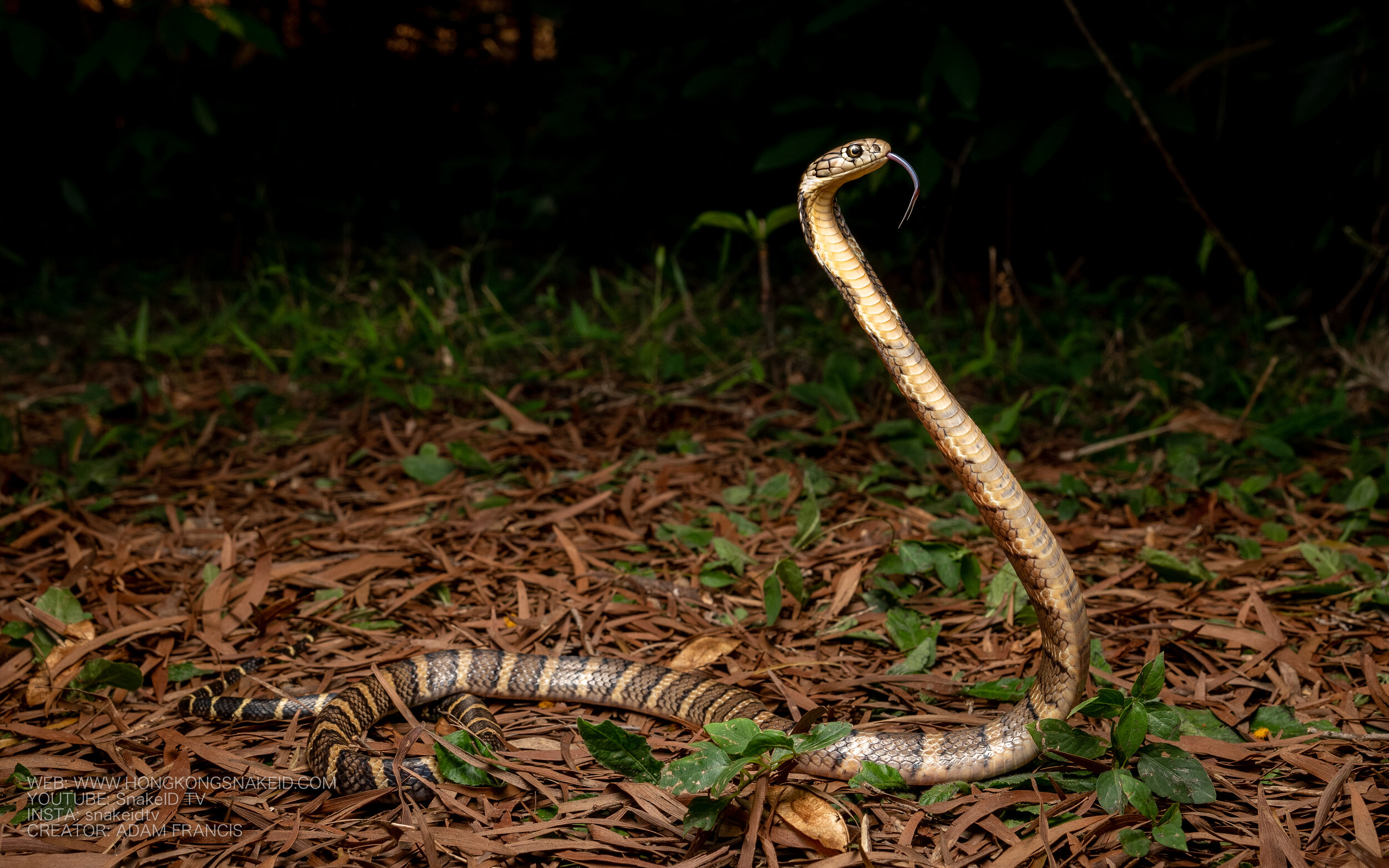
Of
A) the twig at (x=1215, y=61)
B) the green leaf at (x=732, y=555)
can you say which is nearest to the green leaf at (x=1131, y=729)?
the green leaf at (x=732, y=555)

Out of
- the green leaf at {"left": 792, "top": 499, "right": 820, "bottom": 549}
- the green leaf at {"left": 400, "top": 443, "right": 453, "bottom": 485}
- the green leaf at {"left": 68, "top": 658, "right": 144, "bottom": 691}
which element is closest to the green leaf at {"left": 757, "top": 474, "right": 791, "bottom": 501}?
the green leaf at {"left": 792, "top": 499, "right": 820, "bottom": 549}

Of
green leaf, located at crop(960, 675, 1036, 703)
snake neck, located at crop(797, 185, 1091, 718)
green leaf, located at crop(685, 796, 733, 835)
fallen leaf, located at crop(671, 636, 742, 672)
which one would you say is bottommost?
fallen leaf, located at crop(671, 636, 742, 672)

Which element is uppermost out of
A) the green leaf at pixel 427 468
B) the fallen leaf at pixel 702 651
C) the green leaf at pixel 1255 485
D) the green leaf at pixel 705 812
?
the green leaf at pixel 427 468

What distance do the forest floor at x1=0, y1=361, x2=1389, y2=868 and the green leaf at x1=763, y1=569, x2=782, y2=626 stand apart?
16mm

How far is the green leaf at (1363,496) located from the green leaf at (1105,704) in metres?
2.20

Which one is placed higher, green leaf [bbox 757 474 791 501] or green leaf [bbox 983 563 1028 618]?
green leaf [bbox 757 474 791 501]

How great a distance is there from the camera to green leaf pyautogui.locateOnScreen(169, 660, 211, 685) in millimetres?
2967

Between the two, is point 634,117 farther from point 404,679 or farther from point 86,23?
point 404,679

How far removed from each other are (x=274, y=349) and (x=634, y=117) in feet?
9.70

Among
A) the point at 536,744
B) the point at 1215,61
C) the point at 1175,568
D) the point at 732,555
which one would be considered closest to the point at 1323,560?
the point at 1175,568

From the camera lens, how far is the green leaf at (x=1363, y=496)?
360cm

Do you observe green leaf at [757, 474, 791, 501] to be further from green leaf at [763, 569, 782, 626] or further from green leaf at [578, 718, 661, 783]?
green leaf at [578, 718, 661, 783]

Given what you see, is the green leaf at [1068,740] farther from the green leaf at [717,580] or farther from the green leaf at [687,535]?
the green leaf at [687,535]

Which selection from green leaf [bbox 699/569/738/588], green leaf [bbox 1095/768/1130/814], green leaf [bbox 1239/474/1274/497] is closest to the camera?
green leaf [bbox 1095/768/1130/814]
